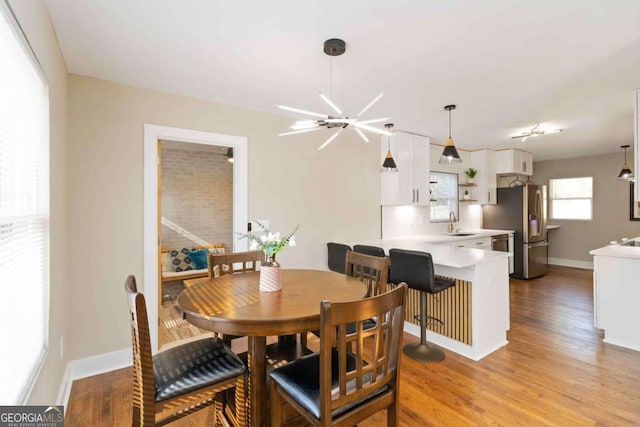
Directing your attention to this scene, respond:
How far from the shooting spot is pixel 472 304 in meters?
2.76

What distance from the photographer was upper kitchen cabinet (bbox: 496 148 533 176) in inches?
227

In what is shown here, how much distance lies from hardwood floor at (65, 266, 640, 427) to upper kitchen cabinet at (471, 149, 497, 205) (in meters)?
2.96

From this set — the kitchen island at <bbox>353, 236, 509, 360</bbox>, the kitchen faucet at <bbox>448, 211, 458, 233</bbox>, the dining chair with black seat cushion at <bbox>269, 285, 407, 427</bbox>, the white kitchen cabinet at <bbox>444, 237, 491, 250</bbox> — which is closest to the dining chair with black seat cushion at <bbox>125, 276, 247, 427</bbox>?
the dining chair with black seat cushion at <bbox>269, 285, 407, 427</bbox>

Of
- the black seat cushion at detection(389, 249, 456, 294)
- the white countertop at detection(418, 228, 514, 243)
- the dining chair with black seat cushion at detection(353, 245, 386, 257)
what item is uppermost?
the dining chair with black seat cushion at detection(353, 245, 386, 257)

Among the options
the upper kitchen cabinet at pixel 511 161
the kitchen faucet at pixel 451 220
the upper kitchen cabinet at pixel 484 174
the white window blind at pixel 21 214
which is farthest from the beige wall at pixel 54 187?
the upper kitchen cabinet at pixel 511 161

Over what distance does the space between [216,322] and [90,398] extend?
5.33 feet

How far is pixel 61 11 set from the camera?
174 centimetres

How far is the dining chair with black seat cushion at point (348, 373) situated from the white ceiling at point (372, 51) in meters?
1.55

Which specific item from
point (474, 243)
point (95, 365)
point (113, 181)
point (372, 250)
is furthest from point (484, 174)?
point (95, 365)

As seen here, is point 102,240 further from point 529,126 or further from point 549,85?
point 529,126

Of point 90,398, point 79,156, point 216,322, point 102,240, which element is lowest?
point 90,398

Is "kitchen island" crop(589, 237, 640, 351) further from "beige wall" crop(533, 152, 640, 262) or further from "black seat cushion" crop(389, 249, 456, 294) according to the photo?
"beige wall" crop(533, 152, 640, 262)

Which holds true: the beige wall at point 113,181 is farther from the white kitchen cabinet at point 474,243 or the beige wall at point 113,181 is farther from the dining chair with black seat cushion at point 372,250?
the white kitchen cabinet at point 474,243

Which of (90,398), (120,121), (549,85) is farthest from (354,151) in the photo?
(90,398)
